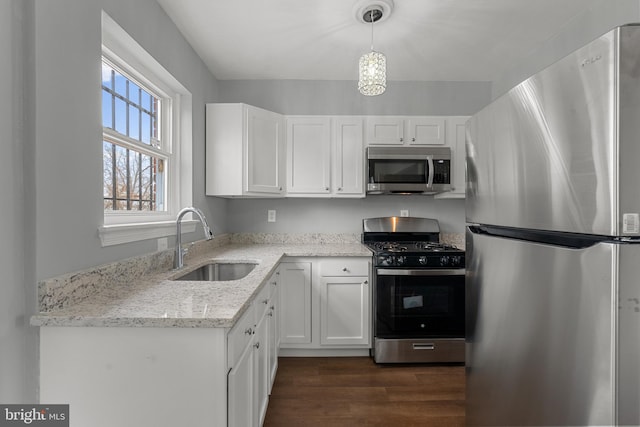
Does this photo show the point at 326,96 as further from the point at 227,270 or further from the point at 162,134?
the point at 227,270

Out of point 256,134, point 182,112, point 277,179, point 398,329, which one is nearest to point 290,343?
point 398,329

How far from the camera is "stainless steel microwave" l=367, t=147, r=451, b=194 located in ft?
9.02

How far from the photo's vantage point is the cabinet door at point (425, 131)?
2.84m

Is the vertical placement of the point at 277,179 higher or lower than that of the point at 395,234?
higher

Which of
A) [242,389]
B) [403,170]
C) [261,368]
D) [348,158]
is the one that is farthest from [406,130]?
[242,389]

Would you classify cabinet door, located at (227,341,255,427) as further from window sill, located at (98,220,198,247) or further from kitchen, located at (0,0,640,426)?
window sill, located at (98,220,198,247)

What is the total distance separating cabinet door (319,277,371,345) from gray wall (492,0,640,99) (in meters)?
2.22

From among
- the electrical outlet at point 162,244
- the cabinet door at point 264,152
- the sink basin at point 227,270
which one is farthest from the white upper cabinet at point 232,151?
the electrical outlet at point 162,244

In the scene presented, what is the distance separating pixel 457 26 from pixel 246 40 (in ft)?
4.99

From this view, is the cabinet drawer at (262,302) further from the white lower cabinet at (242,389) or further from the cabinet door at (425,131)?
the cabinet door at (425,131)

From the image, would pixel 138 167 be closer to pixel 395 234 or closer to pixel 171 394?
pixel 171 394

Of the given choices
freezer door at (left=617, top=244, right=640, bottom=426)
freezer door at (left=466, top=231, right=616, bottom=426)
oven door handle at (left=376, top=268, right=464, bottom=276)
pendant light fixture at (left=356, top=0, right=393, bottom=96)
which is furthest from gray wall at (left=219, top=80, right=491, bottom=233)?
freezer door at (left=617, top=244, right=640, bottom=426)

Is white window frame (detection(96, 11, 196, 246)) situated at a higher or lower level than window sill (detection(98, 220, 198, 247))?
higher

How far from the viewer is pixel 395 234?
3051mm
